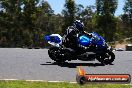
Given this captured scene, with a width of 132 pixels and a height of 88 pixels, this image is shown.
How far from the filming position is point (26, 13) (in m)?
67.4

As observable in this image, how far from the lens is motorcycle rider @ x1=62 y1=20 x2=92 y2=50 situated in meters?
16.2

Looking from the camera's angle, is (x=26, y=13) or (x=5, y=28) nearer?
(x=26, y=13)

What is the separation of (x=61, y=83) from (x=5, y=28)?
206 ft

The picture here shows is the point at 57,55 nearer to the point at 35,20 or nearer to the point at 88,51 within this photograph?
the point at 88,51

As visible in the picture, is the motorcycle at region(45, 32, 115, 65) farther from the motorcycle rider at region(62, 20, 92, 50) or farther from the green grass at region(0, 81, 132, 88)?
the green grass at region(0, 81, 132, 88)

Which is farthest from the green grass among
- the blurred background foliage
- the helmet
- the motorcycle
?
the blurred background foliage

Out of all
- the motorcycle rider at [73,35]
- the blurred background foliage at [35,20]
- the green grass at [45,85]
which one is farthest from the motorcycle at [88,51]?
the blurred background foliage at [35,20]

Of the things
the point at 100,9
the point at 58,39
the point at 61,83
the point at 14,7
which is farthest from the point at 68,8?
the point at 61,83

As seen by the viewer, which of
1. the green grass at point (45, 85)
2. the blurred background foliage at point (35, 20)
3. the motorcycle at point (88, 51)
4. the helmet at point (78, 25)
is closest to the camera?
the green grass at point (45, 85)

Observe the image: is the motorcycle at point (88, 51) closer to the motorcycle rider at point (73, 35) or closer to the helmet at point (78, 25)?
the motorcycle rider at point (73, 35)

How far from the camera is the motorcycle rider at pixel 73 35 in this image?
639 inches

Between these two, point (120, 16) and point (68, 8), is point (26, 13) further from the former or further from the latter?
point (120, 16)

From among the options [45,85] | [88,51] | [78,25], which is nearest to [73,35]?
[78,25]

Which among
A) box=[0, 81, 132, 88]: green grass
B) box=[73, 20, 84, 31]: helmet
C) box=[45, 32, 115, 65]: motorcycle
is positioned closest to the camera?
box=[0, 81, 132, 88]: green grass
